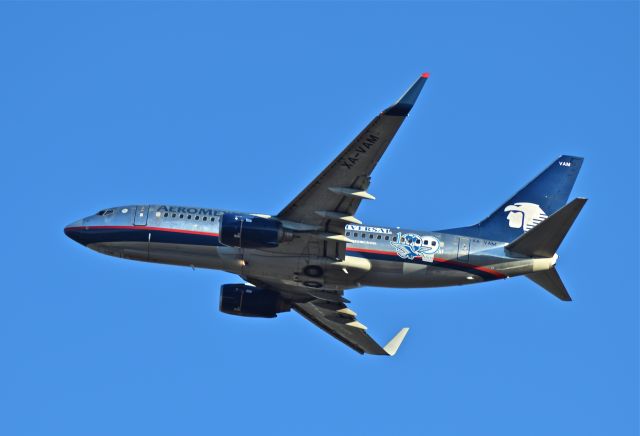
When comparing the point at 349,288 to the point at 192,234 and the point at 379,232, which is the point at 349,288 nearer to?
the point at 379,232

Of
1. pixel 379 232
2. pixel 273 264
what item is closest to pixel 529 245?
pixel 379 232

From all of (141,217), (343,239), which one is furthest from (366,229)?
(141,217)

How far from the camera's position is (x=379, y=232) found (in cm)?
7200

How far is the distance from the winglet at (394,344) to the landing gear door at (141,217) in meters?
17.4

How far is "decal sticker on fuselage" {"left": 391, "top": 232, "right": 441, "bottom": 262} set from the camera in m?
71.2

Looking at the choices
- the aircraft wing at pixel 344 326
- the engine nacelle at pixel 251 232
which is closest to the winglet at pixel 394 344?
the aircraft wing at pixel 344 326

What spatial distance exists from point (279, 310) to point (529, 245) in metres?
16.6

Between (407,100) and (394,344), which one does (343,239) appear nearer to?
(407,100)

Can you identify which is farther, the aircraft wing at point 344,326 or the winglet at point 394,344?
the winglet at point 394,344

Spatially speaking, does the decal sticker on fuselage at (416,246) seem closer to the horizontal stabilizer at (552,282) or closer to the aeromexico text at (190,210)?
the horizontal stabilizer at (552,282)

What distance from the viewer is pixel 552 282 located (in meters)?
71.4

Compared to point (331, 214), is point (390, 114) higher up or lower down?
higher up

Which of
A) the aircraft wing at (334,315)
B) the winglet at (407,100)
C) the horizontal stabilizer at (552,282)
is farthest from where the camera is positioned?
the aircraft wing at (334,315)

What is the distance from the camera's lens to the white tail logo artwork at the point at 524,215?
247 feet
